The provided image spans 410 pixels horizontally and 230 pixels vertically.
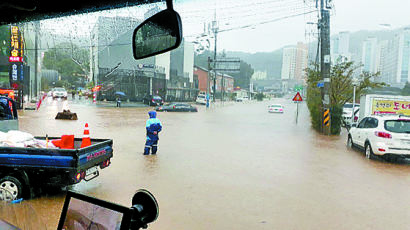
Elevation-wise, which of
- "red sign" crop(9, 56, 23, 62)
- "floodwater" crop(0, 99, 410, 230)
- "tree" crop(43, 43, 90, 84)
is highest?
"red sign" crop(9, 56, 23, 62)

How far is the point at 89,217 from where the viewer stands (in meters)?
1.76

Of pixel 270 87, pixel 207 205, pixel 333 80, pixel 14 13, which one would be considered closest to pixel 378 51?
pixel 333 80

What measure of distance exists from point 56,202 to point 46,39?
252 centimetres

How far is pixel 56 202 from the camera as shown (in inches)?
211

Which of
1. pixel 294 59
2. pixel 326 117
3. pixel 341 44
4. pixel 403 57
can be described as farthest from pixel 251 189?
pixel 294 59

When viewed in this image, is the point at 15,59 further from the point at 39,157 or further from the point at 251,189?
the point at 251,189

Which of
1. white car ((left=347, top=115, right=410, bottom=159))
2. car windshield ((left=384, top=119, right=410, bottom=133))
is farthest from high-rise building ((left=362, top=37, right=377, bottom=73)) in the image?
car windshield ((left=384, top=119, right=410, bottom=133))

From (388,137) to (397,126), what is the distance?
0.51m

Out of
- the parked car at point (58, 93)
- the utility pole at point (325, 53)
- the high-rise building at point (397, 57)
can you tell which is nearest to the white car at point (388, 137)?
the utility pole at point (325, 53)

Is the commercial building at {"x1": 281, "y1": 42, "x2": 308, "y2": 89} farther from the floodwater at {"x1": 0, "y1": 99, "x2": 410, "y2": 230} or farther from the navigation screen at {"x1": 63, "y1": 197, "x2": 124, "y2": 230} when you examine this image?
the navigation screen at {"x1": 63, "y1": 197, "x2": 124, "y2": 230}

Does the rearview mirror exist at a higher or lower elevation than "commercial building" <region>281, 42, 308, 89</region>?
lower

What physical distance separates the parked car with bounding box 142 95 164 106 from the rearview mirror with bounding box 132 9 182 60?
3817 centimetres

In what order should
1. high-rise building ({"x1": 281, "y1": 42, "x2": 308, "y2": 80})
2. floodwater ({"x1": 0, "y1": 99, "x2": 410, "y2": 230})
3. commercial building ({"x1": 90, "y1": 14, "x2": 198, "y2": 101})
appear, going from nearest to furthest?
floodwater ({"x1": 0, "y1": 99, "x2": 410, "y2": 230}), commercial building ({"x1": 90, "y1": 14, "x2": 198, "y2": 101}), high-rise building ({"x1": 281, "y1": 42, "x2": 308, "y2": 80})

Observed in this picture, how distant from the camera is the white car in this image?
31.0 feet
